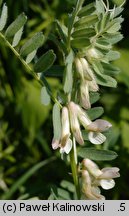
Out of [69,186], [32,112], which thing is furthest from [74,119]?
[32,112]

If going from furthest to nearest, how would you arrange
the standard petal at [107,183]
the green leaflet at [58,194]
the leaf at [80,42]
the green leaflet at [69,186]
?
the green leaflet at [69,186]
the green leaflet at [58,194]
the standard petal at [107,183]
the leaf at [80,42]

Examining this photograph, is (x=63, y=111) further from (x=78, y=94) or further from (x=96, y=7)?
(x=96, y=7)

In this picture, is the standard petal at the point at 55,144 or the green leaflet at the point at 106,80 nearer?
the standard petal at the point at 55,144

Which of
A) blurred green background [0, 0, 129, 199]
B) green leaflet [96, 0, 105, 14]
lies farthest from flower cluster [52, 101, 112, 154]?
blurred green background [0, 0, 129, 199]

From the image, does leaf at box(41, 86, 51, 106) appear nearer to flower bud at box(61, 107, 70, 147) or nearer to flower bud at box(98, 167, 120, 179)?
flower bud at box(61, 107, 70, 147)

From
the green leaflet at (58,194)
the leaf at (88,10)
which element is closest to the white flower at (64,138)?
the leaf at (88,10)

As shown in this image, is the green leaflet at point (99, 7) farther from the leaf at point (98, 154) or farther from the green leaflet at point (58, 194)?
the green leaflet at point (58, 194)

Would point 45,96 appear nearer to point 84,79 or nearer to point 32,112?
point 84,79

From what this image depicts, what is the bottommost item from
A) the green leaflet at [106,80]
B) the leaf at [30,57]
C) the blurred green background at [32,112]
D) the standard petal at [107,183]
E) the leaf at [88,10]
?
the blurred green background at [32,112]
